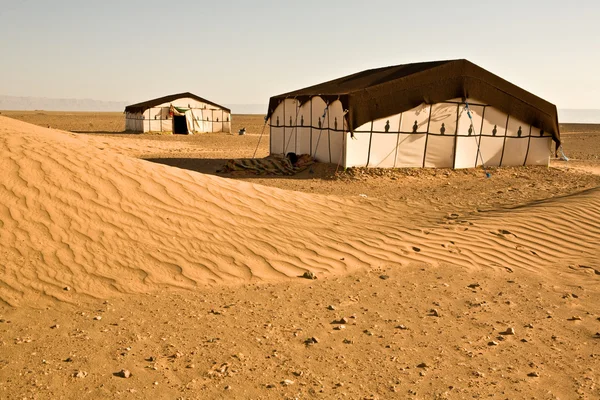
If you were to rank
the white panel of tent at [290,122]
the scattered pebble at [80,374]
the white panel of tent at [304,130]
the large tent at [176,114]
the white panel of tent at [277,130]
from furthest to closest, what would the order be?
the large tent at [176,114] < the white panel of tent at [277,130] < the white panel of tent at [290,122] < the white panel of tent at [304,130] < the scattered pebble at [80,374]

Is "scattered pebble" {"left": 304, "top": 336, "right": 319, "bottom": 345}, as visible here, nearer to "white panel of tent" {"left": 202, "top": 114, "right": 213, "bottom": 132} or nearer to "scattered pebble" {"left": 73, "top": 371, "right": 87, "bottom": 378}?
"scattered pebble" {"left": 73, "top": 371, "right": 87, "bottom": 378}

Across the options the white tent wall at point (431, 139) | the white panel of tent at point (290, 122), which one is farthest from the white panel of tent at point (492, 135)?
the white panel of tent at point (290, 122)

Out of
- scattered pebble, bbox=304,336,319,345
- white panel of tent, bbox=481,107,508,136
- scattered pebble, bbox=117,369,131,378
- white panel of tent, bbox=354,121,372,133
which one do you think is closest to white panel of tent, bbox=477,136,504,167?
white panel of tent, bbox=481,107,508,136

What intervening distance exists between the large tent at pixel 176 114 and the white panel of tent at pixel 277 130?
16.6 metres

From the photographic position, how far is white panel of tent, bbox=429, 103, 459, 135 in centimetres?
1601

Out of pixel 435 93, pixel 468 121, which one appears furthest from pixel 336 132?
pixel 468 121

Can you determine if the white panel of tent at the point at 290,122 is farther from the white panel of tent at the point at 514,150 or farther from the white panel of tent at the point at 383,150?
the white panel of tent at the point at 514,150

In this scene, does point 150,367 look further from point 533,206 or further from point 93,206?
point 533,206

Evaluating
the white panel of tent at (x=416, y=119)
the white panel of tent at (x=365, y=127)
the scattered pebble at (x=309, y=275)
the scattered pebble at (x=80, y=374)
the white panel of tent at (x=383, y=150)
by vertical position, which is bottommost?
the scattered pebble at (x=80, y=374)

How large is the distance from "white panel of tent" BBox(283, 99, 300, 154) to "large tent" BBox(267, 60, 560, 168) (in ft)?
3.78

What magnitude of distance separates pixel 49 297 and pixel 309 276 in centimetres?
258

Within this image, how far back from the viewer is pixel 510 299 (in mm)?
5852

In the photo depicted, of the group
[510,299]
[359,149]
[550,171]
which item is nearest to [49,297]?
[510,299]

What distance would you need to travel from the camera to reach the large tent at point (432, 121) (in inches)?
607
